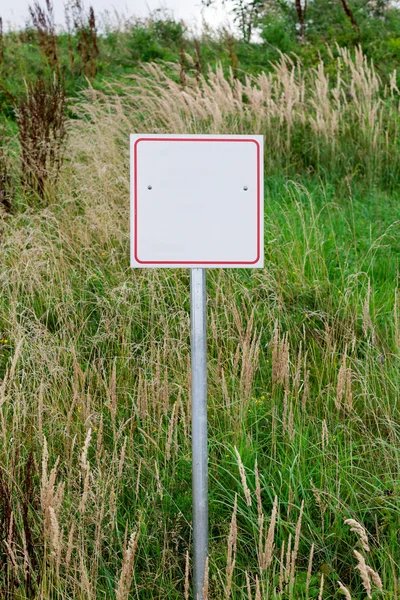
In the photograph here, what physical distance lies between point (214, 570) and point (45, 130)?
420 centimetres

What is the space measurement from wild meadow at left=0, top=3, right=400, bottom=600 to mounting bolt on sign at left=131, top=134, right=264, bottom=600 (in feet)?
1.12

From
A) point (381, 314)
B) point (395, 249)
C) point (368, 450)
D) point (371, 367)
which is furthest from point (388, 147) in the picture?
point (368, 450)

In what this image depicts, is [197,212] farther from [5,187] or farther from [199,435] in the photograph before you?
[5,187]

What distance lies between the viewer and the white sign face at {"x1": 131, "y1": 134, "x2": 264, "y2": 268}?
1.92 m

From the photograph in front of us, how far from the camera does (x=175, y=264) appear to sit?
1.93 m

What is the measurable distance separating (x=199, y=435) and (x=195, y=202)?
0.69 m

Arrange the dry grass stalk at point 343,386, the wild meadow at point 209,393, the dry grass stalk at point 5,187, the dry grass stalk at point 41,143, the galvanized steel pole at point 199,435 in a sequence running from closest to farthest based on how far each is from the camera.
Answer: the galvanized steel pole at point 199,435 → the wild meadow at point 209,393 → the dry grass stalk at point 343,386 → the dry grass stalk at point 5,187 → the dry grass stalk at point 41,143

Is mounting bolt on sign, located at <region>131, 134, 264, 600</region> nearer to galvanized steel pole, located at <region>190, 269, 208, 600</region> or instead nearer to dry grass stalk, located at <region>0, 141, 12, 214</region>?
galvanized steel pole, located at <region>190, 269, 208, 600</region>

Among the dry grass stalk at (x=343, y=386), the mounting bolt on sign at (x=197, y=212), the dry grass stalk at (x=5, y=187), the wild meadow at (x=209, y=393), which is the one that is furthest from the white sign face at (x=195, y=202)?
the dry grass stalk at (x=5, y=187)

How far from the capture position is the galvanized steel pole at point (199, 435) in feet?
6.22

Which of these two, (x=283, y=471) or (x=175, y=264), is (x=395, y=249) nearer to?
(x=283, y=471)

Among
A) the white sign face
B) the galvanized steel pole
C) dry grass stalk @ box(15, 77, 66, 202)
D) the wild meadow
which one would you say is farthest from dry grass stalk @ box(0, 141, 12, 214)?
the galvanized steel pole

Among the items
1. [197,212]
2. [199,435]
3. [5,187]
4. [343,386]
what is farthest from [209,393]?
[5,187]

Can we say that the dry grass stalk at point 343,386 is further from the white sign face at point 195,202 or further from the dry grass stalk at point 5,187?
the dry grass stalk at point 5,187
